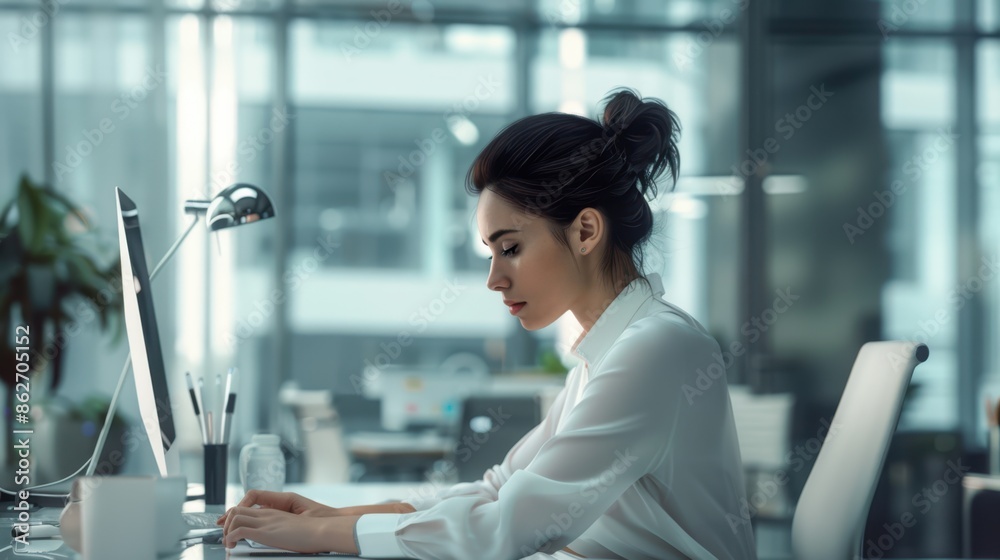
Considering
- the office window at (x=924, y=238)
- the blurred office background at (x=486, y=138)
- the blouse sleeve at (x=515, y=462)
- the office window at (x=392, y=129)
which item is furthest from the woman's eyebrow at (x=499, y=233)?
the office window at (x=392, y=129)

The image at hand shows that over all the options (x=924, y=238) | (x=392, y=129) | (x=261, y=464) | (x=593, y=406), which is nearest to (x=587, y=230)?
(x=593, y=406)

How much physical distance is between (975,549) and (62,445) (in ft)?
9.23

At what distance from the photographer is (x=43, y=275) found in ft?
12.4

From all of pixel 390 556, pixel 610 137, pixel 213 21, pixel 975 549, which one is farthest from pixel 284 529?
pixel 213 21

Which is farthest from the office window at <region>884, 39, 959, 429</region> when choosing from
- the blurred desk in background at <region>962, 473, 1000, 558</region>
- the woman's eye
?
the woman's eye

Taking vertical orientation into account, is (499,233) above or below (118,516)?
above

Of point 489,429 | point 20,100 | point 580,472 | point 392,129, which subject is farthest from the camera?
point 392,129

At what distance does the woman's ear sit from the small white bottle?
28.6 inches

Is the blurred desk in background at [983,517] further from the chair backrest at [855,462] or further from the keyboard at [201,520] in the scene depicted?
the keyboard at [201,520]

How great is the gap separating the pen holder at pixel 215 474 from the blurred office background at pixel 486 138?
322cm

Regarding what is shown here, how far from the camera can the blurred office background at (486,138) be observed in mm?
5023

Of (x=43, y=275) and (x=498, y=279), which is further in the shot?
(x=43, y=275)

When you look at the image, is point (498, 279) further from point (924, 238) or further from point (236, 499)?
point (924, 238)

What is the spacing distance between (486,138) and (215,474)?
4.57m
